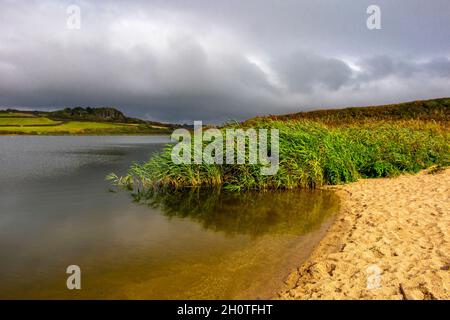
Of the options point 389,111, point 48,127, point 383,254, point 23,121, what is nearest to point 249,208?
point 383,254

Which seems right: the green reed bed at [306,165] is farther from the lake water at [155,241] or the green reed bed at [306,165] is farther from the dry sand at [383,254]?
the dry sand at [383,254]

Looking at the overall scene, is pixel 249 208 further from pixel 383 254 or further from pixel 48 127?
pixel 48 127

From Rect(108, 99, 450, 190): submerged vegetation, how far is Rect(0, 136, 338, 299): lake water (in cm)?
118

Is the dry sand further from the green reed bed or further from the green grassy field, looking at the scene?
the green grassy field

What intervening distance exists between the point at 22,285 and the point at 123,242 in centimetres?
227

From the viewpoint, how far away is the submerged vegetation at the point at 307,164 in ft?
46.9

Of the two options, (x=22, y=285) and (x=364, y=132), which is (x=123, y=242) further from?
(x=364, y=132)

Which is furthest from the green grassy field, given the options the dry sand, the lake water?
the dry sand

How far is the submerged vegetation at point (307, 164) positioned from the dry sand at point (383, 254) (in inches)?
162

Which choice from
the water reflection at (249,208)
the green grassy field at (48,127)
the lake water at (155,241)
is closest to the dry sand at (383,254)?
the lake water at (155,241)

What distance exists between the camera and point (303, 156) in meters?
14.4

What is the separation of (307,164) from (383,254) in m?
8.95

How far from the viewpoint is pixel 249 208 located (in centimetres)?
1084
